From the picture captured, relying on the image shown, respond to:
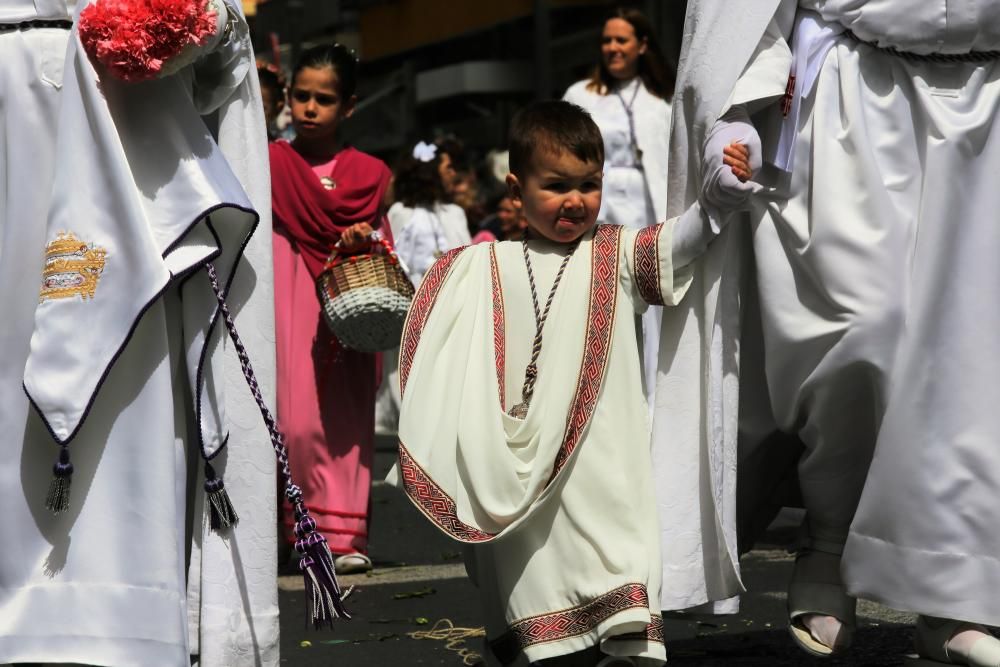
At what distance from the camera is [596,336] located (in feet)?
14.0

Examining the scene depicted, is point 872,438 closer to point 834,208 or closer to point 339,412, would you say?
point 834,208

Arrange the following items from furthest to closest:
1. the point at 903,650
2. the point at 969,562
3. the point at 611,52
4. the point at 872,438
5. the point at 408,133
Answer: the point at 408,133 < the point at 611,52 < the point at 903,650 < the point at 872,438 < the point at 969,562

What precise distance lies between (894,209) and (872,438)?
58 cm

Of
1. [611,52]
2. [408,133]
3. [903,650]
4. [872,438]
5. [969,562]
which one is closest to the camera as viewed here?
[969,562]

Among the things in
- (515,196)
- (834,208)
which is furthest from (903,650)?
(515,196)

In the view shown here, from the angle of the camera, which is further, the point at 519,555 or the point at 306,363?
the point at 306,363

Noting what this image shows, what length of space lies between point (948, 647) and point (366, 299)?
2703 mm

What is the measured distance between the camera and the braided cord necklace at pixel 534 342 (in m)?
4.26

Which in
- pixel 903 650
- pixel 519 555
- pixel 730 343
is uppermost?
pixel 730 343

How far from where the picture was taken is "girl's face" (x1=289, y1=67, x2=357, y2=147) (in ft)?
22.3

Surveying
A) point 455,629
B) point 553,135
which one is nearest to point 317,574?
point 553,135

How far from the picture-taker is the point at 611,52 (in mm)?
8516

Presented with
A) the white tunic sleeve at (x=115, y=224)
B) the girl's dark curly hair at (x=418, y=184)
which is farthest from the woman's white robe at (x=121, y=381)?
the girl's dark curly hair at (x=418, y=184)

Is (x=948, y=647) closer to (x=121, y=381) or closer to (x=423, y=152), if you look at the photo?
(x=121, y=381)
